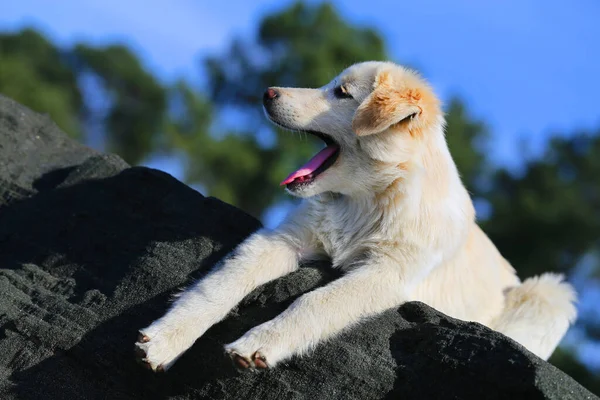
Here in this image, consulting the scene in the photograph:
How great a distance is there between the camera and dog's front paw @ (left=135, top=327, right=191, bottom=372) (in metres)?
3.76

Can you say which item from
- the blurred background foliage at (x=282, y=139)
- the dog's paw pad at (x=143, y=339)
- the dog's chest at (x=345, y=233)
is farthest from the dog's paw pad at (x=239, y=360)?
the blurred background foliage at (x=282, y=139)

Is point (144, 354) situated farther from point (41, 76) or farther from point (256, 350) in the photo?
point (41, 76)

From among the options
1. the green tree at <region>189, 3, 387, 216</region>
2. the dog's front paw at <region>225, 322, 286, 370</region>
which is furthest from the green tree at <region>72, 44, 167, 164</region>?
the dog's front paw at <region>225, 322, 286, 370</region>

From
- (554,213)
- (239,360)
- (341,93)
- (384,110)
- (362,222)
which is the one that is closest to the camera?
(239,360)

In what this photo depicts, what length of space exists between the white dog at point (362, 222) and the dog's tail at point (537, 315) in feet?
1.58

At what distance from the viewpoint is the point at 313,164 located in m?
4.88

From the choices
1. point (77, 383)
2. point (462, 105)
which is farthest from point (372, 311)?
point (462, 105)

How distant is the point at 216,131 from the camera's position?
35625 millimetres

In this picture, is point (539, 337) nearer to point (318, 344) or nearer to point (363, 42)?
point (318, 344)

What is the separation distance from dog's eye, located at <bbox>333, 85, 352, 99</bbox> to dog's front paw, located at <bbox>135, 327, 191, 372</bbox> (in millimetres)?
2140

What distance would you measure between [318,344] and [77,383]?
1.38m

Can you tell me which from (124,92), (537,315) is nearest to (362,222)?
(537,315)

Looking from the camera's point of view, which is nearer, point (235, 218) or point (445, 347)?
point (445, 347)

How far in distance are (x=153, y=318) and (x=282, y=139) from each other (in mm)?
27644
